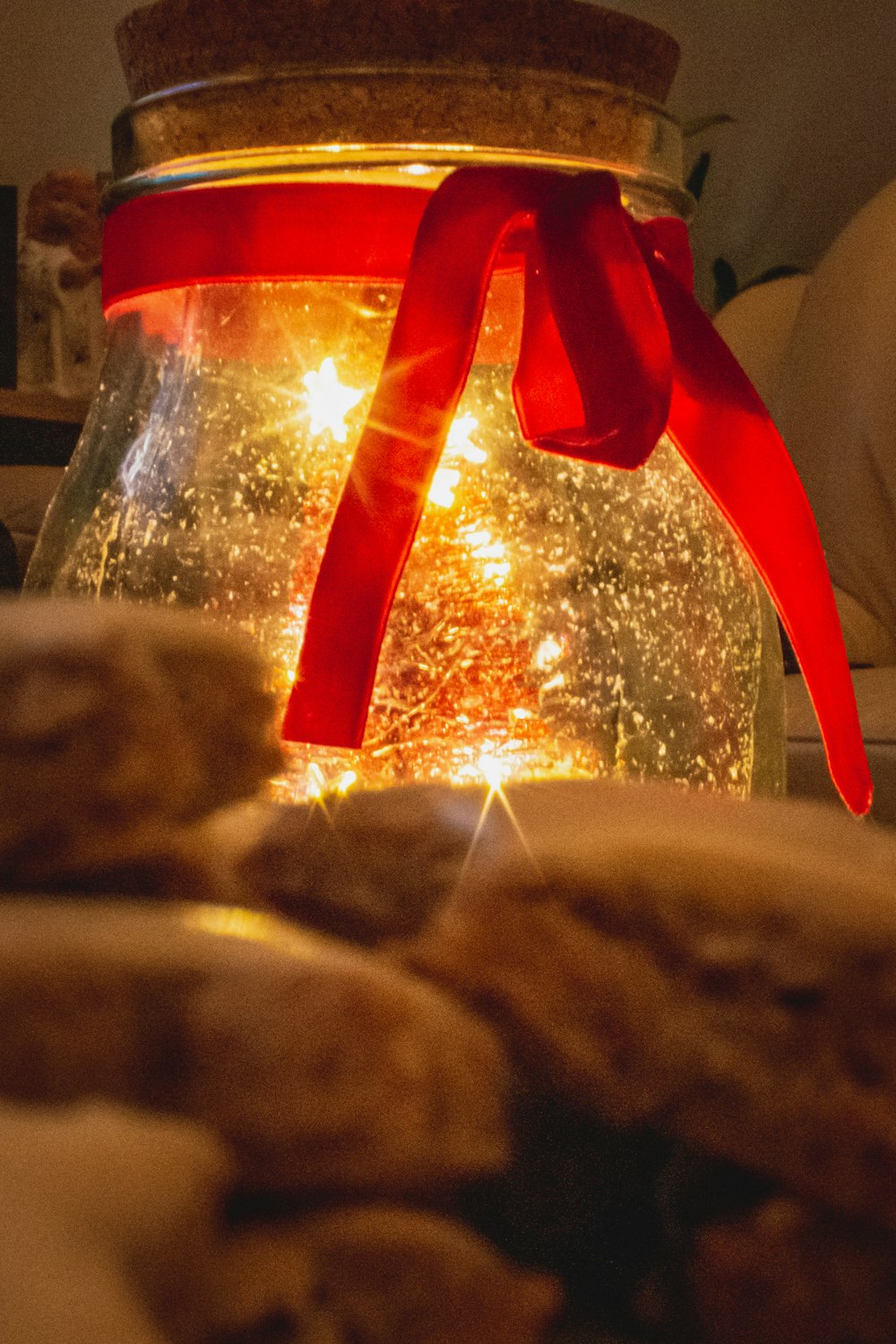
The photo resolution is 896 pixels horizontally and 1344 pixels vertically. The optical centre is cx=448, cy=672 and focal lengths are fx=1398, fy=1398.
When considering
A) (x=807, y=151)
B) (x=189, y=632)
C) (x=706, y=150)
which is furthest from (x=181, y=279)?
(x=706, y=150)

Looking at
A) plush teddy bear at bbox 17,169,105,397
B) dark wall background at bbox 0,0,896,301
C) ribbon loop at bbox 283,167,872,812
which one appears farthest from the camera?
plush teddy bear at bbox 17,169,105,397

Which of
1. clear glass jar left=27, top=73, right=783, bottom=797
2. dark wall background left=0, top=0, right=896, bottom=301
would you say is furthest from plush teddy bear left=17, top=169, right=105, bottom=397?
clear glass jar left=27, top=73, right=783, bottom=797

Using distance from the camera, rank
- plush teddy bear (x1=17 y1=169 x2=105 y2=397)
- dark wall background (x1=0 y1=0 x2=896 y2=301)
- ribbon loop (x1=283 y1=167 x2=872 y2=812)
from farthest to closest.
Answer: plush teddy bear (x1=17 y1=169 x2=105 y2=397), dark wall background (x1=0 y1=0 x2=896 y2=301), ribbon loop (x1=283 y1=167 x2=872 y2=812)

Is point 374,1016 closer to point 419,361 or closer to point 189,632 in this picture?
point 189,632

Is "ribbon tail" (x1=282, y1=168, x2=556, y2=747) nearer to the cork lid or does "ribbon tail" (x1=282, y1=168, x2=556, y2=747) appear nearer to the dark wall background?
the cork lid

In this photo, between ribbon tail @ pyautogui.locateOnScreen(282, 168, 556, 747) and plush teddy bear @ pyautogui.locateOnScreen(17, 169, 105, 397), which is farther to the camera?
plush teddy bear @ pyautogui.locateOnScreen(17, 169, 105, 397)

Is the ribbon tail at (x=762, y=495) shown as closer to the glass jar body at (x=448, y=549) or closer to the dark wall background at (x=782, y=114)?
the glass jar body at (x=448, y=549)
